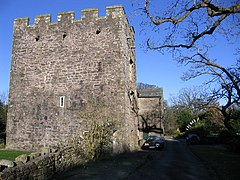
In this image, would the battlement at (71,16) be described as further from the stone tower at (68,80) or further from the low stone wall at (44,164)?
the low stone wall at (44,164)

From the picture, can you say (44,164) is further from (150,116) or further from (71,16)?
(150,116)

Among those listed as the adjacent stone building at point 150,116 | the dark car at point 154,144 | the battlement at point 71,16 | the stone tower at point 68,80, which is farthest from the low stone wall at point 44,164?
the adjacent stone building at point 150,116

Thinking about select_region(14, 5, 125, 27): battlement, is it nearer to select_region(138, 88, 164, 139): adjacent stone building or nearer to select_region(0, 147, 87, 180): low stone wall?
select_region(0, 147, 87, 180): low stone wall

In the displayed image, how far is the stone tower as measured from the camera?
53.8ft

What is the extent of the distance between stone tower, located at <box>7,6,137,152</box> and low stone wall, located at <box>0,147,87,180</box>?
183 inches

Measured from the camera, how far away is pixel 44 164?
8.60m

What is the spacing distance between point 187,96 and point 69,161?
46.2 m

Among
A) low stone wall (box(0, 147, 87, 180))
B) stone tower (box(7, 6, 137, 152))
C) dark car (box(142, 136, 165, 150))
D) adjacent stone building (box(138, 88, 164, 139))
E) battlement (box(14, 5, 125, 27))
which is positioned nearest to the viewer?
low stone wall (box(0, 147, 87, 180))

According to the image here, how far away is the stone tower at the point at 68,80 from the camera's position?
16.4 metres

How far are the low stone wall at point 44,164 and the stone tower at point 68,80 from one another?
4.64 m

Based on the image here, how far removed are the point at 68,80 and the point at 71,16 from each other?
4822 mm

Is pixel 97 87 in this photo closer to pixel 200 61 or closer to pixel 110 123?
pixel 110 123

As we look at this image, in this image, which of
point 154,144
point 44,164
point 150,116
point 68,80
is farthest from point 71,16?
point 150,116

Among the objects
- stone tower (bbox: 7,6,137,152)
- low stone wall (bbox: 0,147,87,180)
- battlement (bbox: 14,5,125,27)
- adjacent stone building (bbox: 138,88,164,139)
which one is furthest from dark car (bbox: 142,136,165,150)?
battlement (bbox: 14,5,125,27)
